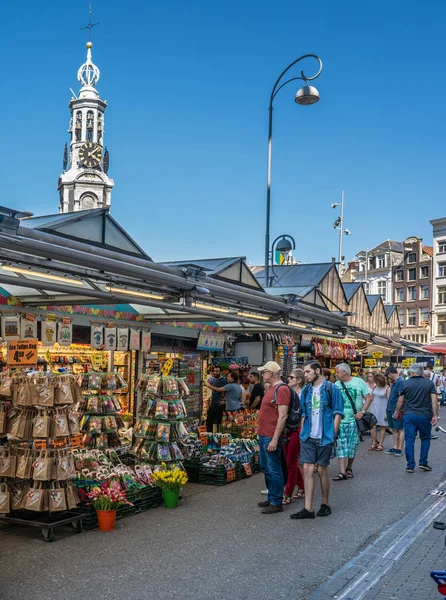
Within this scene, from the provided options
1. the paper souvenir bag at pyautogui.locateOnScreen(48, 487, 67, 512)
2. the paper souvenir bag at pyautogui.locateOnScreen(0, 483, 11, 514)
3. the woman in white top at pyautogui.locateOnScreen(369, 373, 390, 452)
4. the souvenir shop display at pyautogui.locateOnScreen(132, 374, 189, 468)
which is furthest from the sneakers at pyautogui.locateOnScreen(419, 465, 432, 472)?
the paper souvenir bag at pyautogui.locateOnScreen(0, 483, 11, 514)

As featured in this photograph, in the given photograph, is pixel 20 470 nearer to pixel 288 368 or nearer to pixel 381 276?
pixel 288 368

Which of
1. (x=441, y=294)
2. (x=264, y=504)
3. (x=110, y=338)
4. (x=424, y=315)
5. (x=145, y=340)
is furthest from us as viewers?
(x=424, y=315)

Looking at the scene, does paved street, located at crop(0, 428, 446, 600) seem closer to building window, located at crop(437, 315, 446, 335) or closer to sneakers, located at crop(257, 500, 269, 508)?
sneakers, located at crop(257, 500, 269, 508)

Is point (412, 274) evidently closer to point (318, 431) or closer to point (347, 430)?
point (347, 430)

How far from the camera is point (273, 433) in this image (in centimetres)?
781

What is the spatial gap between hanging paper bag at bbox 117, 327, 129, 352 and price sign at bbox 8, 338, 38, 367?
3.12 metres

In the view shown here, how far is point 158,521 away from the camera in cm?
726

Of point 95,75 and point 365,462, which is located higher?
point 95,75

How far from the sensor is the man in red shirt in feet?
25.2

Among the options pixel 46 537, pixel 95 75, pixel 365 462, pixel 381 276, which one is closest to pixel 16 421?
pixel 46 537

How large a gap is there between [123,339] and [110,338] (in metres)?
0.37

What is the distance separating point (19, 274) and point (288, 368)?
30.5 ft

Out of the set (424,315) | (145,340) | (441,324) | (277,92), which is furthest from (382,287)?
(145,340)

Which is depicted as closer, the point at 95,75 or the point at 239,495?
the point at 239,495
